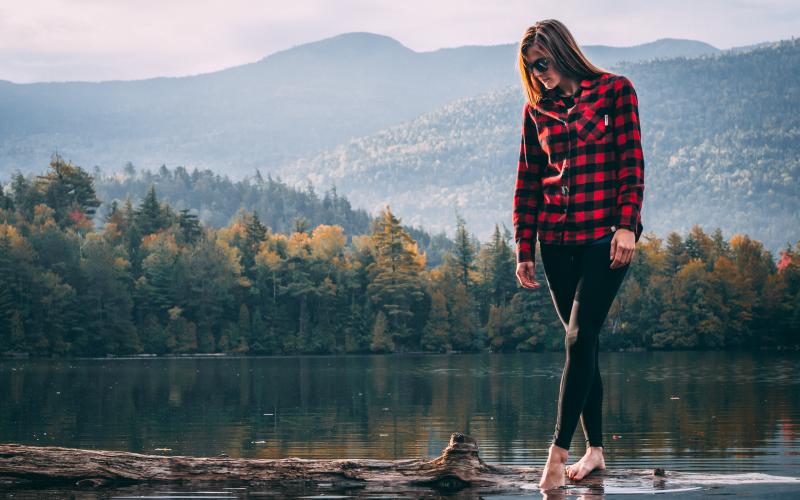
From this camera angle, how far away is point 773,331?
99875 mm

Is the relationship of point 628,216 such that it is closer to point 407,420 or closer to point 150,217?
point 407,420

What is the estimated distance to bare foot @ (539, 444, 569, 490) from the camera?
891 centimetres

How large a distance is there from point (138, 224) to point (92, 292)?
22.0m

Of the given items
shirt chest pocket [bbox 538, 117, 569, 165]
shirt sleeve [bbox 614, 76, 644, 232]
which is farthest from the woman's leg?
shirt chest pocket [bbox 538, 117, 569, 165]

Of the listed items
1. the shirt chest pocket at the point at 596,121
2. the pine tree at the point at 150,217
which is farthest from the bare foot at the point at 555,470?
the pine tree at the point at 150,217

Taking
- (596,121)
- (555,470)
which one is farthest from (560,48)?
(555,470)

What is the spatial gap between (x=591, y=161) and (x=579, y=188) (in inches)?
8.5

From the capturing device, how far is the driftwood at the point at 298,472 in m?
9.40

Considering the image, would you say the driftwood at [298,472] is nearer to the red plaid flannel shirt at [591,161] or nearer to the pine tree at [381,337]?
the red plaid flannel shirt at [591,161]

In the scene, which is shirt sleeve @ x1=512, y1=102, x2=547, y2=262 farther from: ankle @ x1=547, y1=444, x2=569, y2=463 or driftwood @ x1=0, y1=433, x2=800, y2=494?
driftwood @ x1=0, y1=433, x2=800, y2=494

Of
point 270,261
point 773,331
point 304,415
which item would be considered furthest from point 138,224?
point 304,415

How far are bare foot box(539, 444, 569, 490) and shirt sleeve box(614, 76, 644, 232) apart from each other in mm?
1756

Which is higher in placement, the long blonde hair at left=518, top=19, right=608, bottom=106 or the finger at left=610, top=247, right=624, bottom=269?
the long blonde hair at left=518, top=19, right=608, bottom=106

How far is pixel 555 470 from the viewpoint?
8.91m
